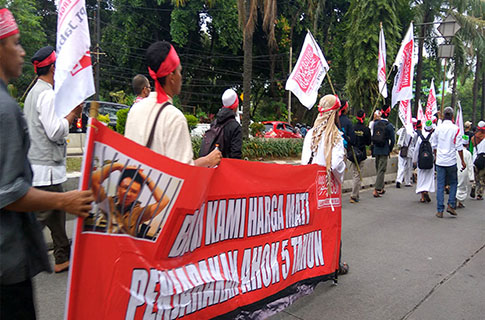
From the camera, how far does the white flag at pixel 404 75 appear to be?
31.1 feet

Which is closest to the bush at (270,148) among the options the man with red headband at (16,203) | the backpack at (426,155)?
the backpack at (426,155)

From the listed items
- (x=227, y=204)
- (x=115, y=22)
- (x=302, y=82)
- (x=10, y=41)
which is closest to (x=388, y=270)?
(x=227, y=204)

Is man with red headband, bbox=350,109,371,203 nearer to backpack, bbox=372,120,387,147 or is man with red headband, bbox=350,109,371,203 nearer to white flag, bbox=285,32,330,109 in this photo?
backpack, bbox=372,120,387,147

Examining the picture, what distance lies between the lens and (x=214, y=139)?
180 inches

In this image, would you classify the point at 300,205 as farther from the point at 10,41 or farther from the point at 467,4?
the point at 467,4

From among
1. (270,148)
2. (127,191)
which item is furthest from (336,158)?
(270,148)

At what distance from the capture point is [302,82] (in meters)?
6.31

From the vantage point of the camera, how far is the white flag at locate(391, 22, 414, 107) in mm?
9484

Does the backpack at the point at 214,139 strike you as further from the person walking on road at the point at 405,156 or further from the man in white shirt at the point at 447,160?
the person walking on road at the point at 405,156

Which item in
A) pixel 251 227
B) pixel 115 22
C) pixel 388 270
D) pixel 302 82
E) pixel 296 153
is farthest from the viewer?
pixel 115 22

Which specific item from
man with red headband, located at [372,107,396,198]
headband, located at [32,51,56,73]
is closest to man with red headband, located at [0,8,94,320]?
headband, located at [32,51,56,73]

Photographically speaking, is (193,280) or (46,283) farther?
(46,283)

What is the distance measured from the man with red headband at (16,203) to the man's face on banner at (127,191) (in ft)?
0.68

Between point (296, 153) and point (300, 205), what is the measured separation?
11.0 meters
